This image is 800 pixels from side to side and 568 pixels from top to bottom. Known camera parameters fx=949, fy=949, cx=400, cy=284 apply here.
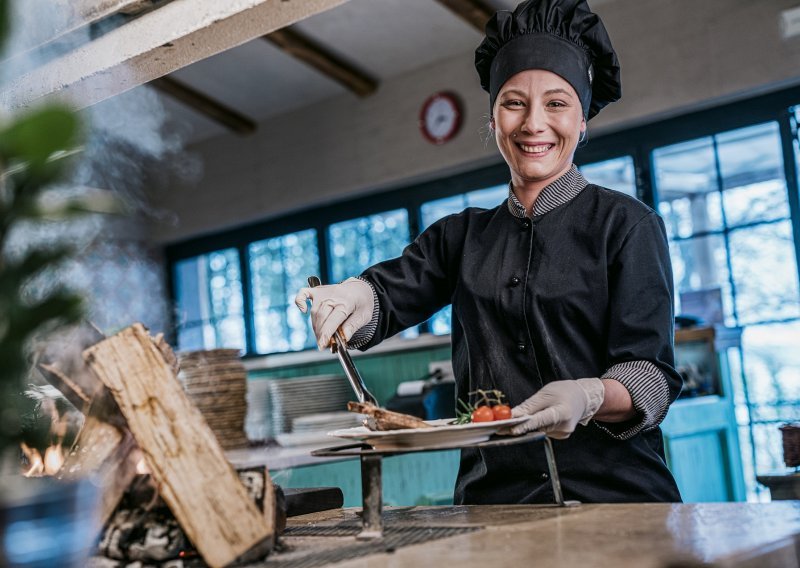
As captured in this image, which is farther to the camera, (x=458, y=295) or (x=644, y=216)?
(x=458, y=295)

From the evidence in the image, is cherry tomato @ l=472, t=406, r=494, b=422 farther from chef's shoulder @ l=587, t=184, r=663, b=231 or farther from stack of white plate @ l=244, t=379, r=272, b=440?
stack of white plate @ l=244, t=379, r=272, b=440

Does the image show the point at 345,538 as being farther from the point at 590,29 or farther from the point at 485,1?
the point at 485,1

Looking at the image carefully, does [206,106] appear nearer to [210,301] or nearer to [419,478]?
[210,301]

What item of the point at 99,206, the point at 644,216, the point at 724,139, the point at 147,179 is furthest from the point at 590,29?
the point at 147,179

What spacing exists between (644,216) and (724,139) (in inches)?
162

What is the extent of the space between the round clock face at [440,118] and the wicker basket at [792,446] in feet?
13.9

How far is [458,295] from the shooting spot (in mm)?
1888

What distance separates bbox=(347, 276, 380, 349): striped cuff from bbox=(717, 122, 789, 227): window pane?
4.01m

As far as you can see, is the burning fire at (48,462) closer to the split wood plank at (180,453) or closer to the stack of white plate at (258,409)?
the split wood plank at (180,453)

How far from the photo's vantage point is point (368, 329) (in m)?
1.90

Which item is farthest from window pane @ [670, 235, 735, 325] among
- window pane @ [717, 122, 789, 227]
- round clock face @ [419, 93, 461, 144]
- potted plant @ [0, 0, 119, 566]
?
potted plant @ [0, 0, 119, 566]

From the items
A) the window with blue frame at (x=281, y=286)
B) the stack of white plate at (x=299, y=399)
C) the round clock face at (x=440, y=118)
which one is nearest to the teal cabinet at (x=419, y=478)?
the stack of white plate at (x=299, y=399)

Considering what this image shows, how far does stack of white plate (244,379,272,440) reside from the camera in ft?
14.6

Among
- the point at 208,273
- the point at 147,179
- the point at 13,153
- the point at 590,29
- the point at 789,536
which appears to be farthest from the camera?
the point at 147,179
